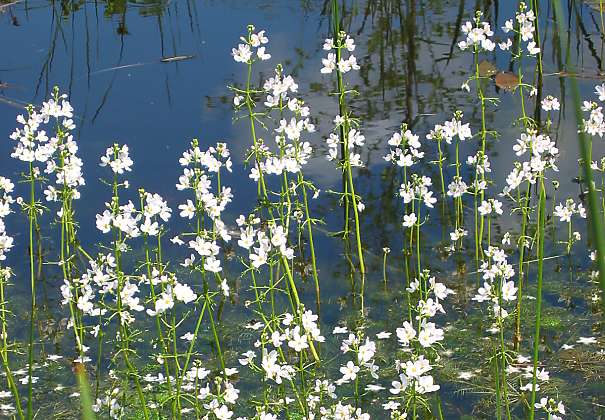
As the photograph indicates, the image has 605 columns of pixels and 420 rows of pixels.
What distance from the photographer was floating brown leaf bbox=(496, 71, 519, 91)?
23.2 ft

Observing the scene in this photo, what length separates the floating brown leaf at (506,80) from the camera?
708 centimetres

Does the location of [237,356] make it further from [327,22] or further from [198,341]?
[327,22]

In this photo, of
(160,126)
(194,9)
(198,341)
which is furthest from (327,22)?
(198,341)

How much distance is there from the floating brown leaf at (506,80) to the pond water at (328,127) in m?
0.04

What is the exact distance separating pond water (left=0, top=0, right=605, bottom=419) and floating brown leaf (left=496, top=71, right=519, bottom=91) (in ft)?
0.14

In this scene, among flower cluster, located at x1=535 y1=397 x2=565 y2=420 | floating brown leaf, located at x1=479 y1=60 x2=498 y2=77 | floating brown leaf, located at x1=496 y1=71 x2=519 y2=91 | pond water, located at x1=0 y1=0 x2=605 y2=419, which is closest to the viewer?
flower cluster, located at x1=535 y1=397 x2=565 y2=420

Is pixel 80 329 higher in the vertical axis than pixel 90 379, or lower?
higher

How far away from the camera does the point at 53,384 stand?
4441mm

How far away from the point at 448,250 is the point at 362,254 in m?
0.47

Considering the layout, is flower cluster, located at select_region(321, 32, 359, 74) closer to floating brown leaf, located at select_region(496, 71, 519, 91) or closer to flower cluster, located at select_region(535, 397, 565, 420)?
flower cluster, located at select_region(535, 397, 565, 420)

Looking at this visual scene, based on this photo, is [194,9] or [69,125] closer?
[69,125]

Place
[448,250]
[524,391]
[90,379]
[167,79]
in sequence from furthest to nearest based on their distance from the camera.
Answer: [167,79] → [448,250] → [90,379] → [524,391]

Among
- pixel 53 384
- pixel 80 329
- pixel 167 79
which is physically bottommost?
pixel 53 384

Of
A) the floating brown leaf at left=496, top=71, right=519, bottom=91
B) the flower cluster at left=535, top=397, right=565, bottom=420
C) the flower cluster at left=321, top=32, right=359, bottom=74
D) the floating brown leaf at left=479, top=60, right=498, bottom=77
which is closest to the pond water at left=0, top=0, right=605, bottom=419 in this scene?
the floating brown leaf at left=496, top=71, right=519, bottom=91
